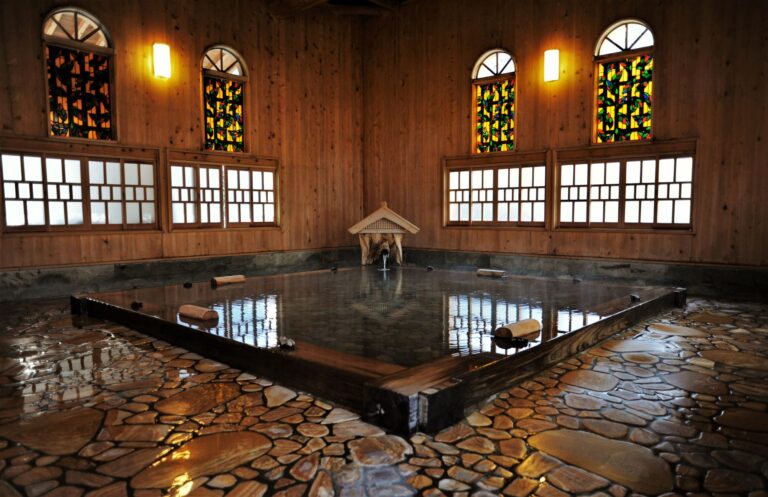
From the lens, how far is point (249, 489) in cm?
184

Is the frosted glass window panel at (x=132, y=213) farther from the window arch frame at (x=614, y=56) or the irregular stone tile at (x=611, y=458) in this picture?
the irregular stone tile at (x=611, y=458)

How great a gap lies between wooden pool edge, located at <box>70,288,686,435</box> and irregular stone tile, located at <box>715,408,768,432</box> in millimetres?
949

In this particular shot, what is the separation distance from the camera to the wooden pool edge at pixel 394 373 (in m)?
2.32

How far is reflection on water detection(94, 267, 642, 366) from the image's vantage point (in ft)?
10.8

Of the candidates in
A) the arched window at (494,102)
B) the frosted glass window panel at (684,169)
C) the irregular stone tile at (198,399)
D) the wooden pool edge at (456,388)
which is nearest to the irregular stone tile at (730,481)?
the wooden pool edge at (456,388)

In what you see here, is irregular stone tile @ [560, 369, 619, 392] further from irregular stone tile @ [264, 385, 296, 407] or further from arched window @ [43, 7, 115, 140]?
arched window @ [43, 7, 115, 140]

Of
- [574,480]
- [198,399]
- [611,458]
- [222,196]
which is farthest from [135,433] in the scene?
[222,196]

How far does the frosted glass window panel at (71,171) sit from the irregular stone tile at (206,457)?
5.41 meters

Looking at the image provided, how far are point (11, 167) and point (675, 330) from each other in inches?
278

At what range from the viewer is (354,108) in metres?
9.43

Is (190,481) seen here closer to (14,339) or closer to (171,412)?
(171,412)

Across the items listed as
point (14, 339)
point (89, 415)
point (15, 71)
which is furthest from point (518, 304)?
point (15, 71)

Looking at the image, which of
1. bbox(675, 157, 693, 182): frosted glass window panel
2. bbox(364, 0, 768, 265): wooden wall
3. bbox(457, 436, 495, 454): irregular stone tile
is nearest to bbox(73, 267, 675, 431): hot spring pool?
bbox(457, 436, 495, 454): irregular stone tile

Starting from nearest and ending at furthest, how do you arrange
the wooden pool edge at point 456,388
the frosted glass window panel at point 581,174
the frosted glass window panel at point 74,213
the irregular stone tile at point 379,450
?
the irregular stone tile at point 379,450
the wooden pool edge at point 456,388
the frosted glass window panel at point 74,213
the frosted glass window panel at point 581,174
